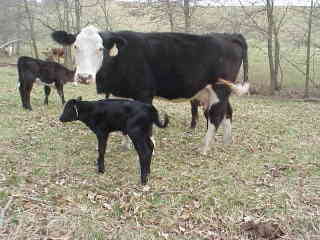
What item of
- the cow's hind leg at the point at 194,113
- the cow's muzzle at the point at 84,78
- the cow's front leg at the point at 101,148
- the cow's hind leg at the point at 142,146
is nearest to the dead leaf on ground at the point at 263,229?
the cow's hind leg at the point at 142,146

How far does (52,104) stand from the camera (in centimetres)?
1097

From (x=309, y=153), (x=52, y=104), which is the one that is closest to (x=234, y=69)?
(x=309, y=153)

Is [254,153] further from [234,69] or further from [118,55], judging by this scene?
[118,55]

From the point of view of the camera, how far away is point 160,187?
5414mm

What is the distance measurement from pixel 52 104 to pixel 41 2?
19.9m

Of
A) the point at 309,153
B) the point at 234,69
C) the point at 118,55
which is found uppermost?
the point at 118,55

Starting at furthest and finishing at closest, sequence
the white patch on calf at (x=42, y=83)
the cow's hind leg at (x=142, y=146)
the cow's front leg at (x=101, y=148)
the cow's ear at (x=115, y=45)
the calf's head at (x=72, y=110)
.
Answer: the white patch on calf at (x=42, y=83)
the cow's ear at (x=115, y=45)
the calf's head at (x=72, y=110)
the cow's front leg at (x=101, y=148)
the cow's hind leg at (x=142, y=146)

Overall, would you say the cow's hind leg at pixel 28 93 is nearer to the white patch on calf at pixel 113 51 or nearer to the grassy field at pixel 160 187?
the grassy field at pixel 160 187

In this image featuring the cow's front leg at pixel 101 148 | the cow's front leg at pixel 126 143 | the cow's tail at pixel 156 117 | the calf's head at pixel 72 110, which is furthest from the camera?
the cow's front leg at pixel 126 143

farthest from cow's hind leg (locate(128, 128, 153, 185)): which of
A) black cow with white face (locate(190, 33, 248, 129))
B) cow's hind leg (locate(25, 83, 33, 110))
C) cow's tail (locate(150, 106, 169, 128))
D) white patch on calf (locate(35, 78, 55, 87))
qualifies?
white patch on calf (locate(35, 78, 55, 87))

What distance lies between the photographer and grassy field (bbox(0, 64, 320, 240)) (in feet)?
14.2

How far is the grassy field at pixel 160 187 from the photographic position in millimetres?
4320

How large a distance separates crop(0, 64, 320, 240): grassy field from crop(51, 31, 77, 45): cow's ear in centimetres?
198

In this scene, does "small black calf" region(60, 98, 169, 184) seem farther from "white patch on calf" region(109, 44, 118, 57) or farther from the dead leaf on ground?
the dead leaf on ground
